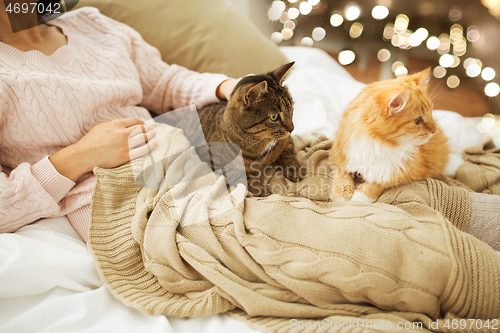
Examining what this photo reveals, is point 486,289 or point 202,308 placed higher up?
point 486,289

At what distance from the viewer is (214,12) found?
4.49ft

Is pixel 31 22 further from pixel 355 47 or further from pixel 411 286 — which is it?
pixel 355 47

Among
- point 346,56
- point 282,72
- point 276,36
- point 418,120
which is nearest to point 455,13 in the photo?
point 346,56

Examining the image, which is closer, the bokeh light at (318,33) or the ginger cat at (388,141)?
the ginger cat at (388,141)

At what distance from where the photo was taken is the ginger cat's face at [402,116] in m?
0.77

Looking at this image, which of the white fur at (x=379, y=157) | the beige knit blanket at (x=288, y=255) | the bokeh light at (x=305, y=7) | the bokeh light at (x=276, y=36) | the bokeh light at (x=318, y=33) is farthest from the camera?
the bokeh light at (x=318, y=33)

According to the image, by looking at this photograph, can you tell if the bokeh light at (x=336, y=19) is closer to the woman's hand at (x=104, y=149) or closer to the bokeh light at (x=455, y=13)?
the bokeh light at (x=455, y=13)

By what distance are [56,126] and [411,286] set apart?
1.07 metres

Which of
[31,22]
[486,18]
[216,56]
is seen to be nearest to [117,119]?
[31,22]

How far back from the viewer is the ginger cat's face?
2.52 feet

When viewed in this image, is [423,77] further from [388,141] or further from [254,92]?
[254,92]

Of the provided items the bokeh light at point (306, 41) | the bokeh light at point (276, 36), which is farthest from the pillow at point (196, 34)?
the bokeh light at point (306, 41)

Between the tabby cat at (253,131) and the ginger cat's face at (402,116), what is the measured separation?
286 millimetres

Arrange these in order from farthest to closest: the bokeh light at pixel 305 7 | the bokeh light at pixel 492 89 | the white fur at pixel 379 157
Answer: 1. the bokeh light at pixel 305 7
2. the bokeh light at pixel 492 89
3. the white fur at pixel 379 157
